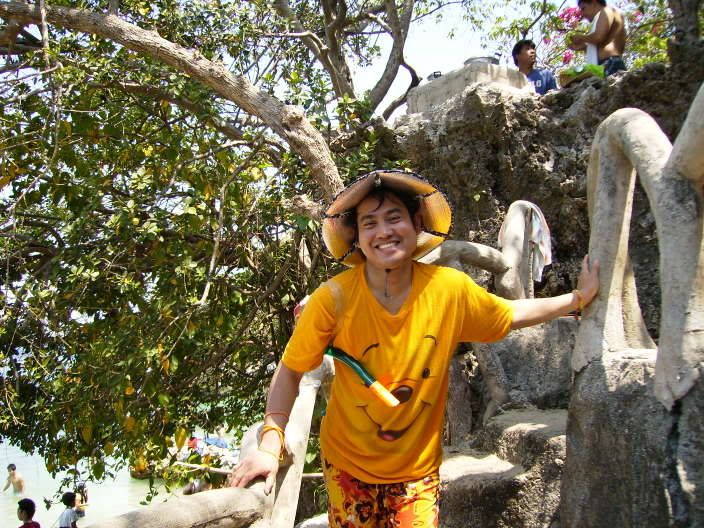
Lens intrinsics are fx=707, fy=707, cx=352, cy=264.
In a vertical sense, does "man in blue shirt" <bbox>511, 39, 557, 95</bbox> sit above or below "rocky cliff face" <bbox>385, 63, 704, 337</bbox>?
above

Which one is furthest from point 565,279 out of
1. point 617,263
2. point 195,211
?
point 617,263

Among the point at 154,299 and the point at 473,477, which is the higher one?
the point at 154,299

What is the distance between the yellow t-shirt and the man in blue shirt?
15.1 feet

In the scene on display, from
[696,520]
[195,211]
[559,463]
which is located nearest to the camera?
[696,520]

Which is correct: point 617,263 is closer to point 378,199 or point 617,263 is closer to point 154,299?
point 378,199

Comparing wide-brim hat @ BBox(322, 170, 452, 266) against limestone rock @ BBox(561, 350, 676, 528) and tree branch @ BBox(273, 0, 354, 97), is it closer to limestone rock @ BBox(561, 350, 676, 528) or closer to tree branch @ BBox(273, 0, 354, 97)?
limestone rock @ BBox(561, 350, 676, 528)

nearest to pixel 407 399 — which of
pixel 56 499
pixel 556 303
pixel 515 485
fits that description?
pixel 556 303

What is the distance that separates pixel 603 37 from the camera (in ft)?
17.5

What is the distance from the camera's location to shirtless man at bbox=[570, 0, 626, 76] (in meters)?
5.23

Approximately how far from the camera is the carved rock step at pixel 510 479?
2565 mm

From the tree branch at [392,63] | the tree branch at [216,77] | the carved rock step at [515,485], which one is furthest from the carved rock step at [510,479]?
the tree branch at [392,63]

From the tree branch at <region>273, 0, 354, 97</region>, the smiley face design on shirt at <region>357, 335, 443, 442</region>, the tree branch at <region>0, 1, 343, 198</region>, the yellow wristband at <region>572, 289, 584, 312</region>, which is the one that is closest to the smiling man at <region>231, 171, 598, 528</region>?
the smiley face design on shirt at <region>357, 335, 443, 442</region>

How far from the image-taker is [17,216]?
5.56 meters

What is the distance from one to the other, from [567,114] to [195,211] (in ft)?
9.75
